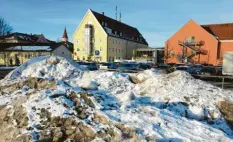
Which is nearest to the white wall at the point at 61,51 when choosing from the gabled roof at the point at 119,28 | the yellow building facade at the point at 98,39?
the yellow building facade at the point at 98,39

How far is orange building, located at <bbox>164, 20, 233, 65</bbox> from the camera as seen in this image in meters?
48.2

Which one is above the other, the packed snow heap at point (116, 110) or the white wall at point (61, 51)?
the white wall at point (61, 51)

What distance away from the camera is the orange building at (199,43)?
48.2m

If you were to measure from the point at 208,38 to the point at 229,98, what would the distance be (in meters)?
43.1

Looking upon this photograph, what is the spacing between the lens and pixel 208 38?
160 feet

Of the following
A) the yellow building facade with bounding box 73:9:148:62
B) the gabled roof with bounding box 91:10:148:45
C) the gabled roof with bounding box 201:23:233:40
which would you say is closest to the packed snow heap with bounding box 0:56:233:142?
the gabled roof with bounding box 201:23:233:40

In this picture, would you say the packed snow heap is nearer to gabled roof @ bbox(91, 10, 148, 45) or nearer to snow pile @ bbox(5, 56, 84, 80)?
snow pile @ bbox(5, 56, 84, 80)

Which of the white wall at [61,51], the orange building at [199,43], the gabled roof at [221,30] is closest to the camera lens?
the orange building at [199,43]

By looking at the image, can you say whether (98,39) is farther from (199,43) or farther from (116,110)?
(116,110)

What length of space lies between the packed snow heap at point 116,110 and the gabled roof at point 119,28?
52.7 m

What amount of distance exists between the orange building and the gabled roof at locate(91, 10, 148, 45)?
1681 cm

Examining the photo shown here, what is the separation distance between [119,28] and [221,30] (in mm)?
27756

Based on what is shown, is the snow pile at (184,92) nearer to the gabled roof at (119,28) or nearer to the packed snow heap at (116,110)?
the packed snow heap at (116,110)

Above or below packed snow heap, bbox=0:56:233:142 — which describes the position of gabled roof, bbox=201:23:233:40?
above
